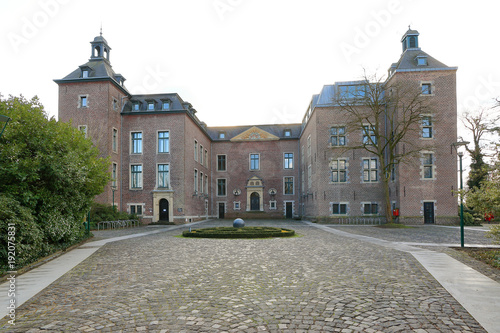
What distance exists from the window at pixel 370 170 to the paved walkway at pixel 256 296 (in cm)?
2314

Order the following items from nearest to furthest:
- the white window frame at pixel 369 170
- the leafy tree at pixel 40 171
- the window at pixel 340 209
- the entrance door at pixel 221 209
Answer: the leafy tree at pixel 40 171, the window at pixel 340 209, the white window frame at pixel 369 170, the entrance door at pixel 221 209

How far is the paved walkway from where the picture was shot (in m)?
5.16

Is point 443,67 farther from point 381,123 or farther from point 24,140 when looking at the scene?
point 24,140

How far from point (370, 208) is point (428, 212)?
5.15 m

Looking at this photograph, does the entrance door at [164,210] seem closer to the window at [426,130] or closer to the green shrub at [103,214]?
the green shrub at [103,214]

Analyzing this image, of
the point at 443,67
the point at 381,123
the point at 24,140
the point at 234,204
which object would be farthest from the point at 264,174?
the point at 24,140

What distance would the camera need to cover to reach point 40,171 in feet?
39.4

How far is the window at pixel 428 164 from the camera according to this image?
99.1 ft

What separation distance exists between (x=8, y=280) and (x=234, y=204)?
39.4 meters

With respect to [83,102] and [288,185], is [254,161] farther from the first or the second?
[83,102]

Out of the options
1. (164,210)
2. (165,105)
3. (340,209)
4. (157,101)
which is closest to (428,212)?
(340,209)

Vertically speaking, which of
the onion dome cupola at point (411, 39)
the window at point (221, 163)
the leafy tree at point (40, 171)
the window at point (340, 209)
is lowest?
the window at point (340, 209)

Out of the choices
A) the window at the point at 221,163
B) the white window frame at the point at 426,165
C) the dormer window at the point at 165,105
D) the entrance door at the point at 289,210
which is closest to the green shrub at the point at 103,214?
the dormer window at the point at 165,105

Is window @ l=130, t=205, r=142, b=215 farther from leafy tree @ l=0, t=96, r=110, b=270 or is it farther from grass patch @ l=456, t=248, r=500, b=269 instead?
grass patch @ l=456, t=248, r=500, b=269
